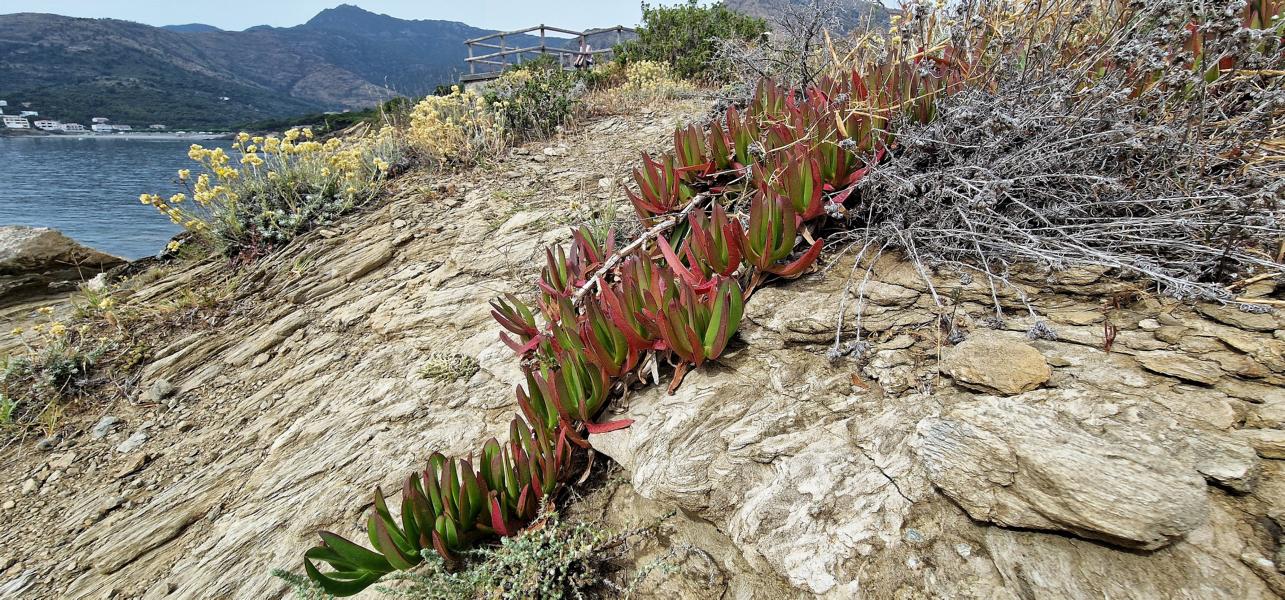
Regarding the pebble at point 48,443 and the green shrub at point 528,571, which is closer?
the green shrub at point 528,571

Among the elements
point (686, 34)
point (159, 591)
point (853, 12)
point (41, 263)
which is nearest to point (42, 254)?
point (41, 263)

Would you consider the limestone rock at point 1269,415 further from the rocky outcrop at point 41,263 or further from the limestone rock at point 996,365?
the rocky outcrop at point 41,263

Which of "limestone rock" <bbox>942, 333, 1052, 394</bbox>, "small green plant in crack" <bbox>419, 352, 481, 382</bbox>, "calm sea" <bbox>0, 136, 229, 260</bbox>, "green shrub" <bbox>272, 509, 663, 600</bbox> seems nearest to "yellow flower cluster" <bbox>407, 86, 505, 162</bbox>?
"calm sea" <bbox>0, 136, 229, 260</bbox>

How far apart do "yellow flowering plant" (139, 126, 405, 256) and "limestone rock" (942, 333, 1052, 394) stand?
6.03 m

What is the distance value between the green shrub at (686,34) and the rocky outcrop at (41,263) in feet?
33.0

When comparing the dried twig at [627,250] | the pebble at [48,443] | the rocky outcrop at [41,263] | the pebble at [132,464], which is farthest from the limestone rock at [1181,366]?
the rocky outcrop at [41,263]

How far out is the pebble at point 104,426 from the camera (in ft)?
12.3

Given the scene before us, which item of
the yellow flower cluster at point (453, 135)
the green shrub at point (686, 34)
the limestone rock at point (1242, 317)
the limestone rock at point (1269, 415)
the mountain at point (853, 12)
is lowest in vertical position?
the limestone rock at point (1269, 415)

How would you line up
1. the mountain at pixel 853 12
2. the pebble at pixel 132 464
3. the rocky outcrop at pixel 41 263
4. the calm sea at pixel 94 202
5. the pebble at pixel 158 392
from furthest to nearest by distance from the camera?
the calm sea at pixel 94 202
the rocky outcrop at pixel 41 263
the mountain at pixel 853 12
the pebble at pixel 158 392
the pebble at pixel 132 464

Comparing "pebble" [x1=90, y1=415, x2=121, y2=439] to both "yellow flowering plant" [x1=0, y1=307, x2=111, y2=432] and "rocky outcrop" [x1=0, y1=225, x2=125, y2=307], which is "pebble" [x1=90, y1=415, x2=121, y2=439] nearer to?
"yellow flowering plant" [x1=0, y1=307, x2=111, y2=432]

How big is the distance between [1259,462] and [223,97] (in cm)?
17204

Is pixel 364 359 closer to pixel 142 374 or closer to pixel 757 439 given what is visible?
pixel 142 374

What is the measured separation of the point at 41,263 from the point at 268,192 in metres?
3.37

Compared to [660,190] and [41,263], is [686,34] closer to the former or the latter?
Answer: [660,190]
